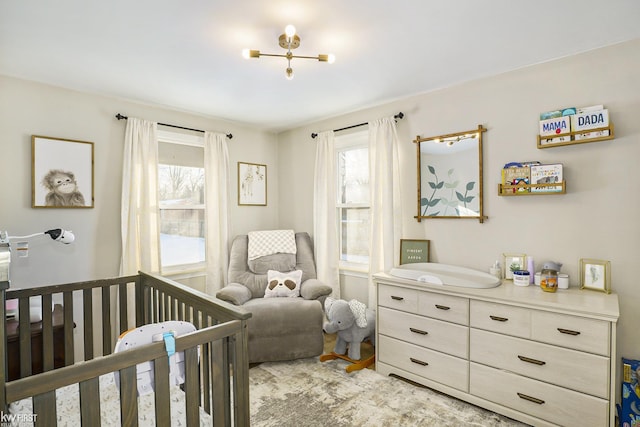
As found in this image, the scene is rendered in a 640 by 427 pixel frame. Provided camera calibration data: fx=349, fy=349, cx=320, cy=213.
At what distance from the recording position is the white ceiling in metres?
1.80

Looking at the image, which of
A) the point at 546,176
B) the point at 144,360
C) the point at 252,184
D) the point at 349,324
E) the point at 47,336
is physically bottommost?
the point at 349,324

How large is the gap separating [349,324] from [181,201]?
82.1 inches

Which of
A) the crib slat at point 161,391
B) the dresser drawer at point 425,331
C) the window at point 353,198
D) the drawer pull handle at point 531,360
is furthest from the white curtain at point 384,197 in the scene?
the crib slat at point 161,391

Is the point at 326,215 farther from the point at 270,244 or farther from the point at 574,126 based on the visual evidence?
the point at 574,126

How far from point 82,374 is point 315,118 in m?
3.33

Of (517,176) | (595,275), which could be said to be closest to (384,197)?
(517,176)

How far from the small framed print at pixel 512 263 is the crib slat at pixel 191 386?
2276mm

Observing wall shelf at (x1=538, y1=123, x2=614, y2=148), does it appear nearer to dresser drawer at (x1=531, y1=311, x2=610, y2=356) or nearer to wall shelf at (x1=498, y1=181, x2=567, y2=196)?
wall shelf at (x1=498, y1=181, x2=567, y2=196)

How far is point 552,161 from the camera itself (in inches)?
95.7

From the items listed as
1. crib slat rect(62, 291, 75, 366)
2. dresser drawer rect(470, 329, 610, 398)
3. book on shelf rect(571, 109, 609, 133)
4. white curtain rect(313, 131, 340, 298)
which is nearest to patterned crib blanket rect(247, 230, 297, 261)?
white curtain rect(313, 131, 340, 298)

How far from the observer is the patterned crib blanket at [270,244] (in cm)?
365

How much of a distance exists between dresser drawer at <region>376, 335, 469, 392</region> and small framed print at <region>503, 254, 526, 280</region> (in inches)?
29.1

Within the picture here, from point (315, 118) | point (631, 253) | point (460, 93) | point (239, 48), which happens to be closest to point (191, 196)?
point (315, 118)

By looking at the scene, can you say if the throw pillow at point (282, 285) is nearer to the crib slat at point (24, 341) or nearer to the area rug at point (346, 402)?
the area rug at point (346, 402)
